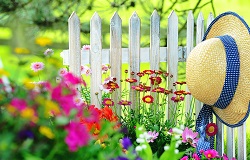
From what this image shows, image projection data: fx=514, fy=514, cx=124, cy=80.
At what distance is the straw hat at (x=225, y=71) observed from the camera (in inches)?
127

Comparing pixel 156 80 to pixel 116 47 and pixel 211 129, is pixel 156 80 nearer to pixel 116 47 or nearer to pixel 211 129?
pixel 116 47

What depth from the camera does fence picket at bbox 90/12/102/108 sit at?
386cm

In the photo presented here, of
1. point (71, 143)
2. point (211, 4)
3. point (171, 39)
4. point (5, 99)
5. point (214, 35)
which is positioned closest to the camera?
point (71, 143)

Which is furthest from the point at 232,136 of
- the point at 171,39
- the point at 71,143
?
the point at 71,143

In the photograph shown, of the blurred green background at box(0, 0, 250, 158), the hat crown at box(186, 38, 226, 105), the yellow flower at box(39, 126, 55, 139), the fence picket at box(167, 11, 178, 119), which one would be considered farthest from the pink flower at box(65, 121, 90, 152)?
the blurred green background at box(0, 0, 250, 158)

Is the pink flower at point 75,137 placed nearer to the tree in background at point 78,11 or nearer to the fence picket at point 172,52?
the fence picket at point 172,52

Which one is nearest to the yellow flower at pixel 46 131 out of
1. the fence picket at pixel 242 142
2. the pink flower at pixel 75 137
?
the pink flower at pixel 75 137

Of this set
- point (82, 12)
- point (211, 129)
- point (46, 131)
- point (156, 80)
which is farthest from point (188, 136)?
point (82, 12)

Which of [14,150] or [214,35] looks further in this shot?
[214,35]

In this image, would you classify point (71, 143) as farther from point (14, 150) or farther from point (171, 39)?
point (171, 39)

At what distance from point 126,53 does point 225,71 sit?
3.31 ft

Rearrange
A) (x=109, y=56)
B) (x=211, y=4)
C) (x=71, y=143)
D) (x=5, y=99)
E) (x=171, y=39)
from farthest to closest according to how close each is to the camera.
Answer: (x=211, y=4) → (x=171, y=39) → (x=109, y=56) → (x=5, y=99) → (x=71, y=143)

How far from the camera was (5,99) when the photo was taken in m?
1.52

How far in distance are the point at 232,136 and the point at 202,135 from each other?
0.51 m
